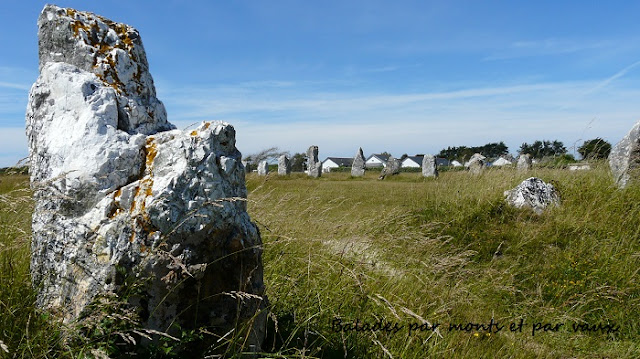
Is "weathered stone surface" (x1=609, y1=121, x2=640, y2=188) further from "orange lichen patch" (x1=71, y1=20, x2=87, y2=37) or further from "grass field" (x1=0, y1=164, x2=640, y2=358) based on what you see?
"orange lichen patch" (x1=71, y1=20, x2=87, y2=37)

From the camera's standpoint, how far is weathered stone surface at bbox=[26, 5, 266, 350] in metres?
2.33

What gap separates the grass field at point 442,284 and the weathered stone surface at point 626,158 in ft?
0.96

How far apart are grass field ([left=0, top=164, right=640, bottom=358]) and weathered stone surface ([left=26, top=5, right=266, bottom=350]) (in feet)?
0.62

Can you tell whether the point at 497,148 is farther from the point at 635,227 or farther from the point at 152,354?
the point at 152,354

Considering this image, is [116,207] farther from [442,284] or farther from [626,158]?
[626,158]

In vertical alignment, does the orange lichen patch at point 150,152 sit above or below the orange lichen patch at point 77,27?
below

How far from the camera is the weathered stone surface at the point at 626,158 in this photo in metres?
8.01

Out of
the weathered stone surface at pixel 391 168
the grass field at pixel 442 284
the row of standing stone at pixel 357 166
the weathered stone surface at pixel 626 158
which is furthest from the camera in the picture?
the weathered stone surface at pixel 391 168

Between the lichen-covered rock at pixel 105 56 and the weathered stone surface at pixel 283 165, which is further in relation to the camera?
the weathered stone surface at pixel 283 165

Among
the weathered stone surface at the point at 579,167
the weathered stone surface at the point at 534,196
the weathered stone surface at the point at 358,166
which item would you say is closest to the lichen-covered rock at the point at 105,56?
the weathered stone surface at the point at 534,196

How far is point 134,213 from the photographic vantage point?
7.79ft

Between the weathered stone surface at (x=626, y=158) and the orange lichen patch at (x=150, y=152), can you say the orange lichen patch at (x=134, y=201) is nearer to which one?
the orange lichen patch at (x=150, y=152)

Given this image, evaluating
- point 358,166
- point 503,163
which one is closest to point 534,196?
point 503,163

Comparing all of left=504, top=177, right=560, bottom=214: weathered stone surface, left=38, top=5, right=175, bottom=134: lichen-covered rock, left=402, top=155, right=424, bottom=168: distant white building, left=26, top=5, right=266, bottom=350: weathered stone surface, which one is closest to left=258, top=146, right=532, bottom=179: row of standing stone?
left=504, top=177, right=560, bottom=214: weathered stone surface
